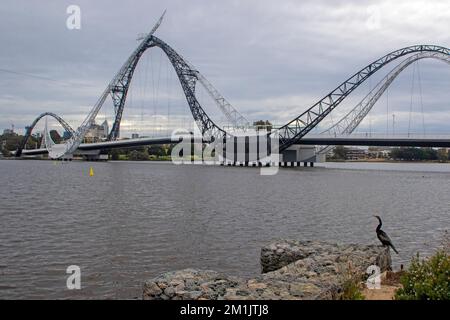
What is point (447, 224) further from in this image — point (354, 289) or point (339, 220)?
point (354, 289)

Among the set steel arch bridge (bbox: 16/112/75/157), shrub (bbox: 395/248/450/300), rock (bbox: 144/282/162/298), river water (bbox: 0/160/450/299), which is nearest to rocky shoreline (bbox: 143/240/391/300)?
rock (bbox: 144/282/162/298)

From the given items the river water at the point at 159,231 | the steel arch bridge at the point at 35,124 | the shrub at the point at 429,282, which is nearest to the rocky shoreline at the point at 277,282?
the shrub at the point at 429,282

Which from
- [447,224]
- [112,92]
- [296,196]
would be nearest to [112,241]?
[447,224]

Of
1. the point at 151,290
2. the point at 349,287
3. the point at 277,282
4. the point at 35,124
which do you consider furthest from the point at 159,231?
the point at 35,124

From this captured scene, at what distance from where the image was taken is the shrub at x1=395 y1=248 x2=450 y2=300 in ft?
27.3

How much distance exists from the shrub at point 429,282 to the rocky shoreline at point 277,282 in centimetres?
128

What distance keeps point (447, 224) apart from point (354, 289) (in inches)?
745

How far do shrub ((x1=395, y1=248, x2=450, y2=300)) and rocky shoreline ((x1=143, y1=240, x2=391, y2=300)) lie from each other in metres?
1.28

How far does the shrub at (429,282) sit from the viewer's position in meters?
8.32

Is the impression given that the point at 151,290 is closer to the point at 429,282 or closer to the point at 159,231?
the point at 429,282

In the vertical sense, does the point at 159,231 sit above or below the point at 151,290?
below

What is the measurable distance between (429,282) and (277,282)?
277cm

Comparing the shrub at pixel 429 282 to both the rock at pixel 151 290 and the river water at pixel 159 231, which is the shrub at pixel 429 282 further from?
the river water at pixel 159 231

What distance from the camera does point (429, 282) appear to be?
8.58 meters
